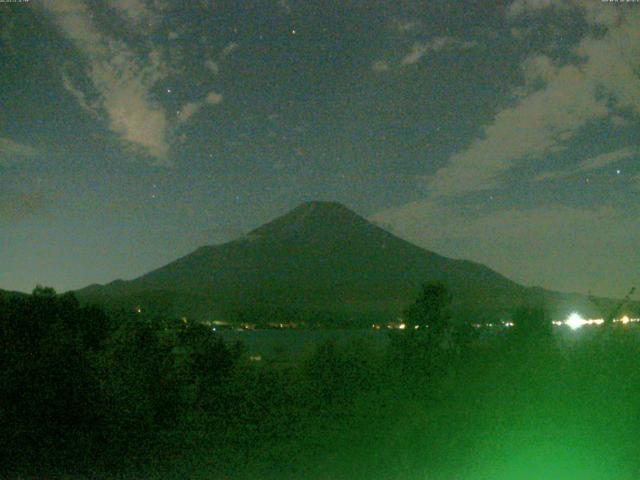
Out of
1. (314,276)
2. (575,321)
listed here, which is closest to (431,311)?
(575,321)

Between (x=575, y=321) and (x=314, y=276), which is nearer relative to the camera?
(x=575, y=321)

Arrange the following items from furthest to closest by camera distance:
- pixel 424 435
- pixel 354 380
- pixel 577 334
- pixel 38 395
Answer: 1. pixel 354 380
2. pixel 577 334
3. pixel 424 435
4. pixel 38 395

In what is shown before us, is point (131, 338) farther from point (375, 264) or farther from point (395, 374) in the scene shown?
point (375, 264)

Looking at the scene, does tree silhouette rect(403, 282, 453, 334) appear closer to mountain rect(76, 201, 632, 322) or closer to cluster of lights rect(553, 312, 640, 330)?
cluster of lights rect(553, 312, 640, 330)

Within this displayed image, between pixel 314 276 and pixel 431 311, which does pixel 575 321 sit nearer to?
pixel 431 311

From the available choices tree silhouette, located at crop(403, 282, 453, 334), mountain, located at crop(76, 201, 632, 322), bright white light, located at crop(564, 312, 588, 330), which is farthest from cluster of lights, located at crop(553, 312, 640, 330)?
mountain, located at crop(76, 201, 632, 322)

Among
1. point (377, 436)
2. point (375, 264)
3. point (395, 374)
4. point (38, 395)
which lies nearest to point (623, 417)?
point (377, 436)

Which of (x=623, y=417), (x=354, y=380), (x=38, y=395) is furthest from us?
(x=354, y=380)

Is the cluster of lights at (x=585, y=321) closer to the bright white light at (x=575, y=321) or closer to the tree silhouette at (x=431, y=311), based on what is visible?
the bright white light at (x=575, y=321)
